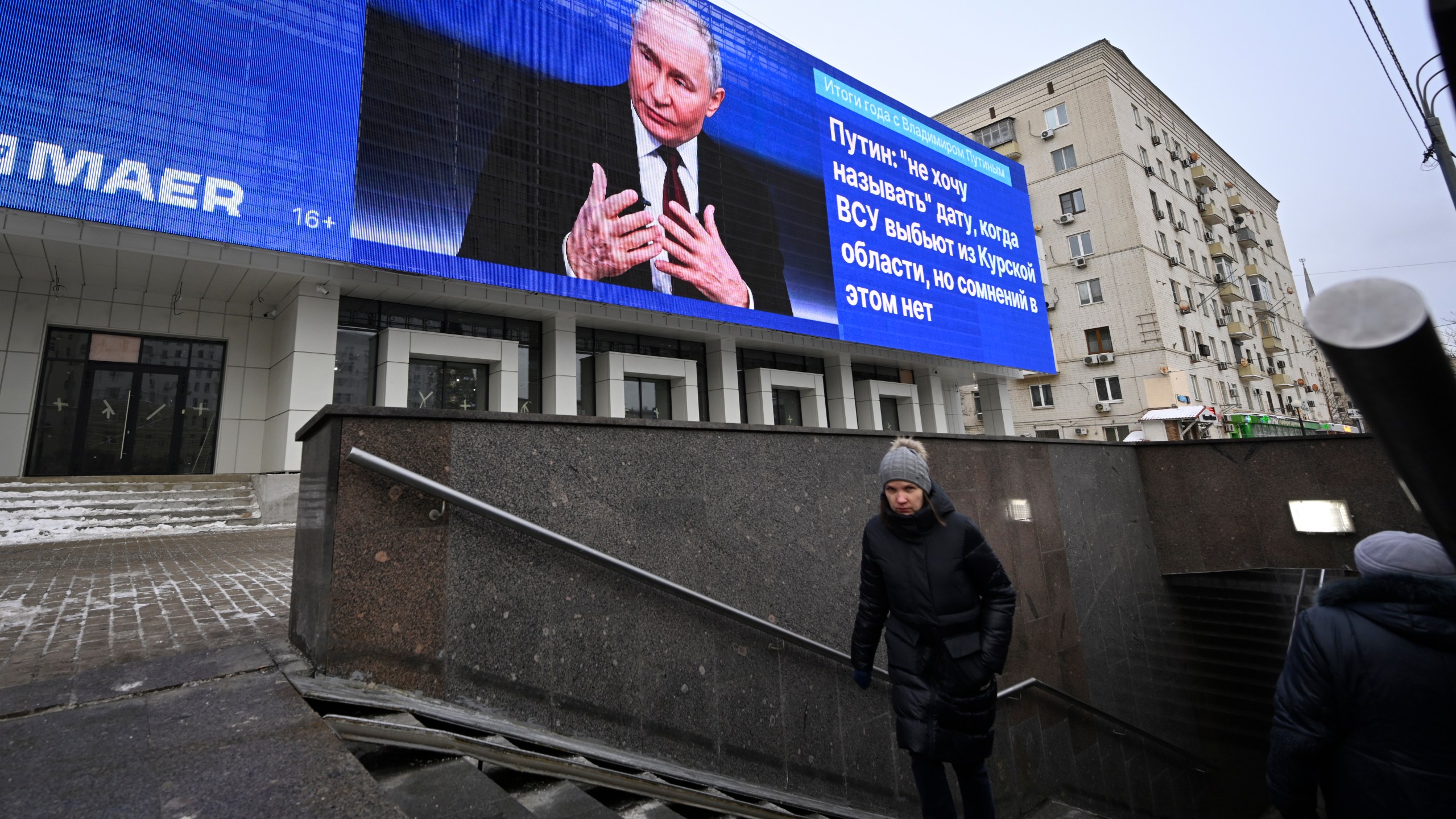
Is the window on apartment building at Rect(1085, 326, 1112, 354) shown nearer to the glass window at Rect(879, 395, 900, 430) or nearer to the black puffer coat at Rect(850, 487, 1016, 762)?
the glass window at Rect(879, 395, 900, 430)

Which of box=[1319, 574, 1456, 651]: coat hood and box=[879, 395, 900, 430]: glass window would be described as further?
box=[879, 395, 900, 430]: glass window

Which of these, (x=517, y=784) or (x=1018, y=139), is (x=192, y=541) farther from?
(x=1018, y=139)

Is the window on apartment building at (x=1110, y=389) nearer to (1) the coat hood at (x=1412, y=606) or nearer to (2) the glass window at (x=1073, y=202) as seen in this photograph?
(2) the glass window at (x=1073, y=202)

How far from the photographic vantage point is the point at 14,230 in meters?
10.5

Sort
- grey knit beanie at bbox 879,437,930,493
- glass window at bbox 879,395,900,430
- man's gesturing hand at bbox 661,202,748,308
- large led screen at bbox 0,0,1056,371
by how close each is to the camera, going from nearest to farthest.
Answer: grey knit beanie at bbox 879,437,930,493 → large led screen at bbox 0,0,1056,371 → man's gesturing hand at bbox 661,202,748,308 → glass window at bbox 879,395,900,430

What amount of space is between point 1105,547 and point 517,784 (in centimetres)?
773

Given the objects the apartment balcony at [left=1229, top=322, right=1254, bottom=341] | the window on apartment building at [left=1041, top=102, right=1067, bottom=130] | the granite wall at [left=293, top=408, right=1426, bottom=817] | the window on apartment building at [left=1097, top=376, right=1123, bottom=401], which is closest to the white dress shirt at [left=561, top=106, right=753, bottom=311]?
the granite wall at [left=293, top=408, right=1426, bottom=817]

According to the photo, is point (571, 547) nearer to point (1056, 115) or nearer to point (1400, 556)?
point (1400, 556)

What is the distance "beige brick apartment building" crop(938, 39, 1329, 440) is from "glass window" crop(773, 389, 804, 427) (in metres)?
10.3

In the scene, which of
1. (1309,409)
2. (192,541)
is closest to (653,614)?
(192,541)

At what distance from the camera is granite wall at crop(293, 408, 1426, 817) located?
336 cm

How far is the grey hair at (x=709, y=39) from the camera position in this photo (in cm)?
1808

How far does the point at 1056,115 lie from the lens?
114ft

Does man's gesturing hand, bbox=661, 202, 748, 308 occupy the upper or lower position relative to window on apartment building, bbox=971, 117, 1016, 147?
lower
